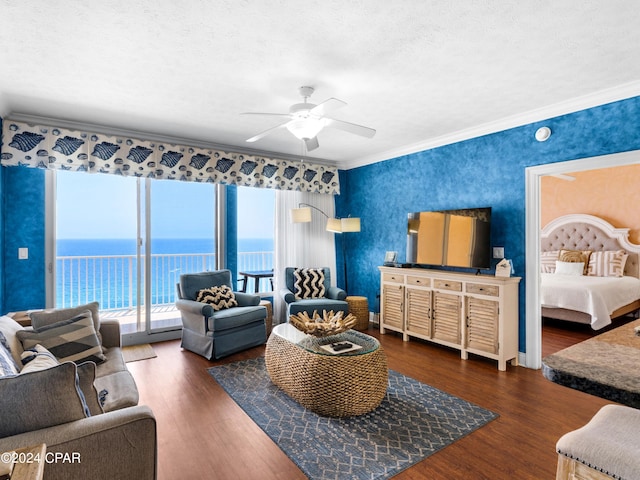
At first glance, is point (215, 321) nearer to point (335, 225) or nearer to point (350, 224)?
point (335, 225)

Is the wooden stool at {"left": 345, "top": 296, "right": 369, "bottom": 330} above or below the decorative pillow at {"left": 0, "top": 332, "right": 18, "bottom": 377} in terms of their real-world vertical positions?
below

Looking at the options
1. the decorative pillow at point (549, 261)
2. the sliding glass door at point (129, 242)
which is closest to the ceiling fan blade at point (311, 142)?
the sliding glass door at point (129, 242)

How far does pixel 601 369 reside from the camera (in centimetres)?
90

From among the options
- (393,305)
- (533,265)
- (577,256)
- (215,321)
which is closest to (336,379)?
(215,321)

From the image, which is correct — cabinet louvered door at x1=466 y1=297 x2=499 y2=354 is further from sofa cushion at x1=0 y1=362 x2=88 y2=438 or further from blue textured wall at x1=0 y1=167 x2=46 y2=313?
blue textured wall at x1=0 y1=167 x2=46 y2=313

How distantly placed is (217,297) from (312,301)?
1.24 metres

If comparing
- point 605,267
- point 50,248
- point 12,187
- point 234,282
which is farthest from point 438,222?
point 12,187

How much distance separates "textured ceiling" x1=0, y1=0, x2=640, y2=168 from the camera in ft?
6.43

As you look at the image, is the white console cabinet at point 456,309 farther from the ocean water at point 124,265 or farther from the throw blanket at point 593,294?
the ocean water at point 124,265

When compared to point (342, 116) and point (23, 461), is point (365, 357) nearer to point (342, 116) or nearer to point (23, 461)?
point (23, 461)

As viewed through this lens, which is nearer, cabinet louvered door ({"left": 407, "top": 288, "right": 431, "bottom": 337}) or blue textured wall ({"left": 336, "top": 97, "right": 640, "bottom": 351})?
blue textured wall ({"left": 336, "top": 97, "right": 640, "bottom": 351})

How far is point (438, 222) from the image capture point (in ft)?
14.4

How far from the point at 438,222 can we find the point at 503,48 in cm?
233

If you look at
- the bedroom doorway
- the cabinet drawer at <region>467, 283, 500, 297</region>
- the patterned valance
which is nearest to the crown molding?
the bedroom doorway
